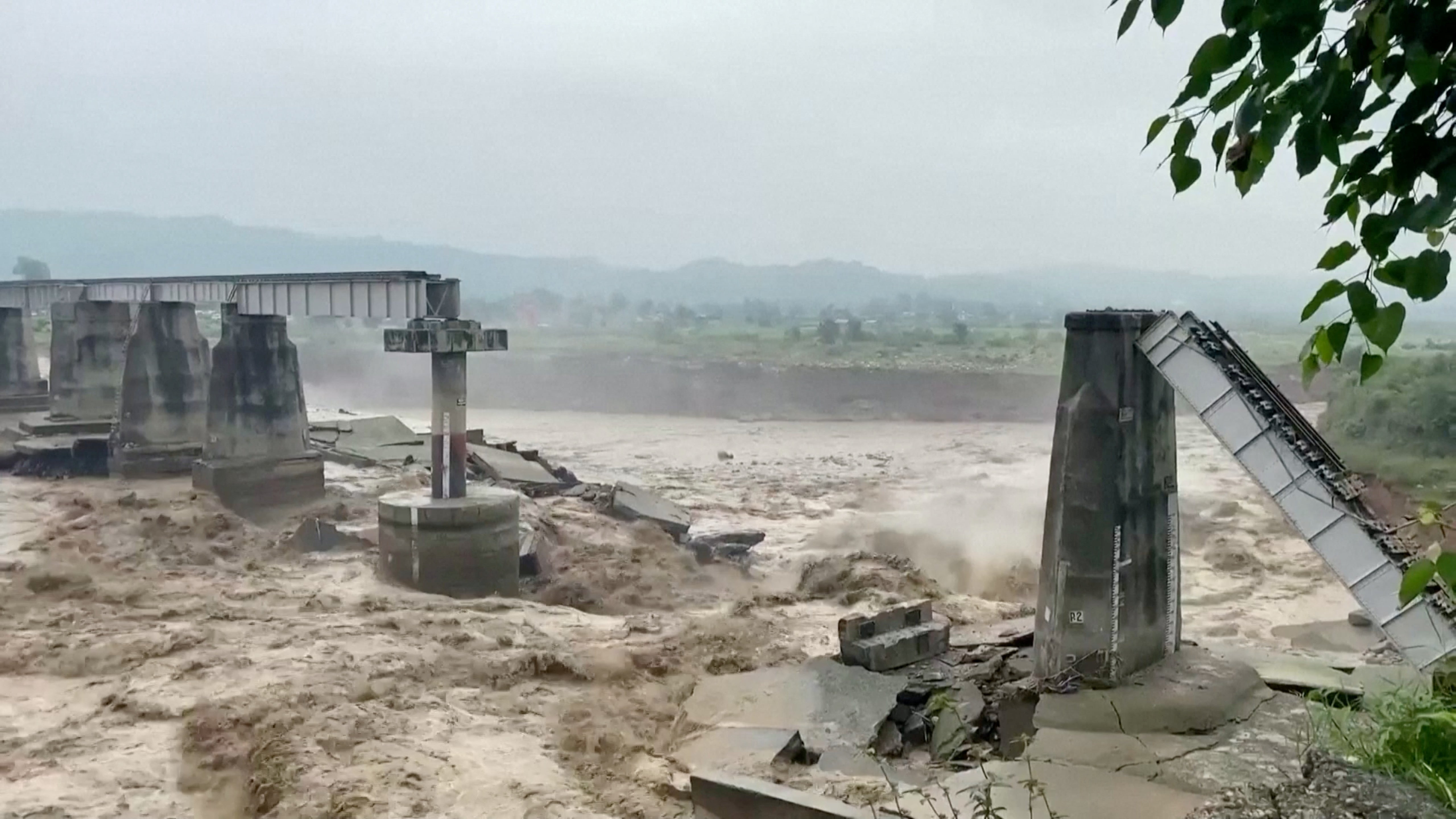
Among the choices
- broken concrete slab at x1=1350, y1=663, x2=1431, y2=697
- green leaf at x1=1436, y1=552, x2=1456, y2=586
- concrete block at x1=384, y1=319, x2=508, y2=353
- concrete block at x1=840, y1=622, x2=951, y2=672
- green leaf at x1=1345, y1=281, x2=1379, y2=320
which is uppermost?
green leaf at x1=1345, y1=281, x2=1379, y2=320

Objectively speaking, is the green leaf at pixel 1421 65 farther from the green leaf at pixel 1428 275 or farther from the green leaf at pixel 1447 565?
the green leaf at pixel 1447 565

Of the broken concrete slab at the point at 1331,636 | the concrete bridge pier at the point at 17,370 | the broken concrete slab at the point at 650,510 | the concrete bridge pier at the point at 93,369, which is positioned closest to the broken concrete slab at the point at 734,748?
the broken concrete slab at the point at 1331,636

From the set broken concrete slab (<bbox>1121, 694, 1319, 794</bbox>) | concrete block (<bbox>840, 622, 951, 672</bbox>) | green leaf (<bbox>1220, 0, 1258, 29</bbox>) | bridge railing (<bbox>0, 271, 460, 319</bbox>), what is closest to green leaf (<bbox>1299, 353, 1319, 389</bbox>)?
green leaf (<bbox>1220, 0, 1258, 29</bbox>)

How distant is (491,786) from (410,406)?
235 feet

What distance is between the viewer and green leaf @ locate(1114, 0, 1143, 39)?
2.81m

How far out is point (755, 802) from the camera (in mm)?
10547

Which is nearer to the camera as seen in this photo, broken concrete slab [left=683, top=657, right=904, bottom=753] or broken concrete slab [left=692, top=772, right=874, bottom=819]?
broken concrete slab [left=692, top=772, right=874, bottom=819]

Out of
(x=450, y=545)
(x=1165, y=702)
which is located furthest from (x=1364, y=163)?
(x=450, y=545)

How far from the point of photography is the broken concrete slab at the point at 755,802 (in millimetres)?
9977

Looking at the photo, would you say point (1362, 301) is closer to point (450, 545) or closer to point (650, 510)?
point (450, 545)

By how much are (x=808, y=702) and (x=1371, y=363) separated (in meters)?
11.2

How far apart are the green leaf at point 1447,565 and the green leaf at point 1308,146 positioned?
103cm

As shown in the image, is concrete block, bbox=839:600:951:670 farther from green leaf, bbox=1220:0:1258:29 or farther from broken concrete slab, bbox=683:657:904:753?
green leaf, bbox=1220:0:1258:29

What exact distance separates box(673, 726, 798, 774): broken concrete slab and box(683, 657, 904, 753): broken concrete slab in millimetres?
225
